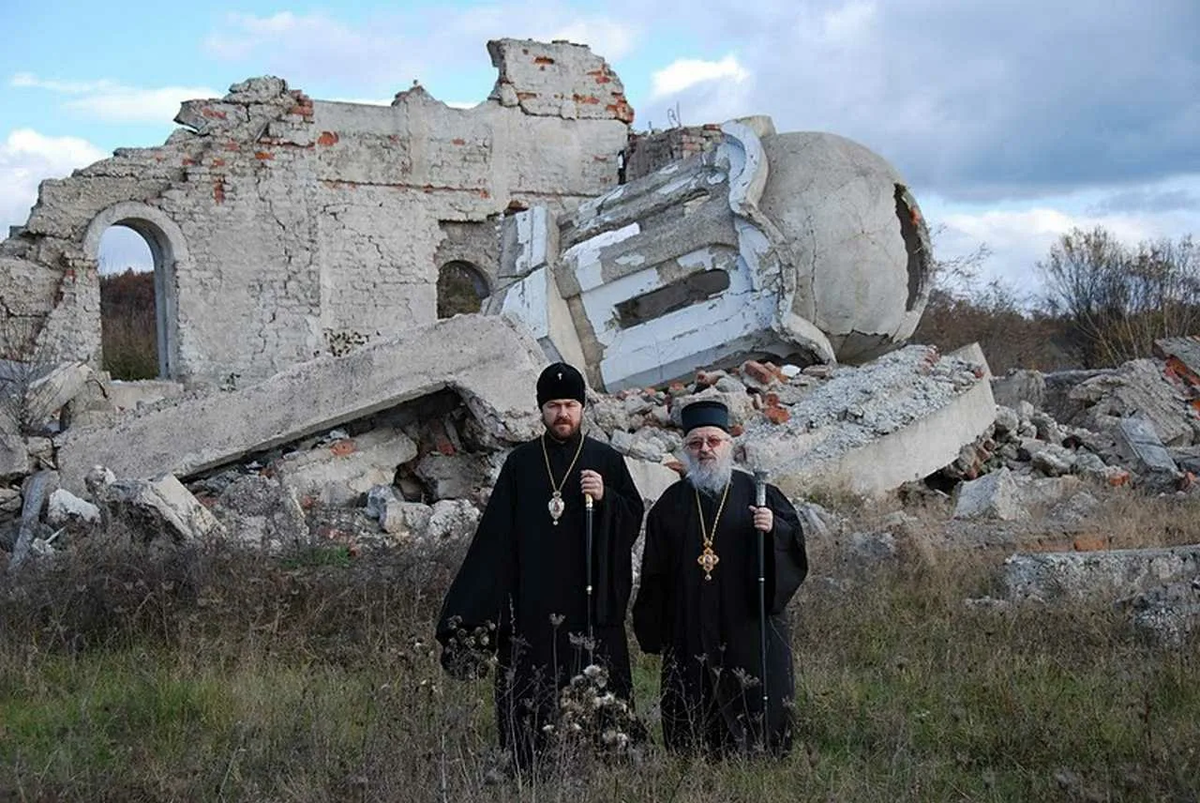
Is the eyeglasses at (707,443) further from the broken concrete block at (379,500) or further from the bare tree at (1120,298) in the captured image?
the bare tree at (1120,298)

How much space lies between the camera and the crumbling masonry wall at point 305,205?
16.6m

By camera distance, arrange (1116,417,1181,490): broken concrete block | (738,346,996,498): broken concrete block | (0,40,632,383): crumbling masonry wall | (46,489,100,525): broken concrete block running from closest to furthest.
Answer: (46,489,100,525): broken concrete block, (738,346,996,498): broken concrete block, (1116,417,1181,490): broken concrete block, (0,40,632,383): crumbling masonry wall

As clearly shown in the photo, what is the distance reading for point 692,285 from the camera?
40.9 feet

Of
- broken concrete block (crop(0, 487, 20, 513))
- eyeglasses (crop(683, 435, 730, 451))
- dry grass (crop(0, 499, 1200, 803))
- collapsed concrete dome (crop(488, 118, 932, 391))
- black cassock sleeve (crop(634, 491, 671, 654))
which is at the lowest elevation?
dry grass (crop(0, 499, 1200, 803))

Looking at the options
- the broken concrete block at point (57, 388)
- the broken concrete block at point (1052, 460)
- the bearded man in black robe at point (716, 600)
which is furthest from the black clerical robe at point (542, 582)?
the broken concrete block at point (1052, 460)

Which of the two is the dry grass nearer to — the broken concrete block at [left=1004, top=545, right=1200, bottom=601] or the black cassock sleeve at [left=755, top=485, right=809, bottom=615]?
the broken concrete block at [left=1004, top=545, right=1200, bottom=601]

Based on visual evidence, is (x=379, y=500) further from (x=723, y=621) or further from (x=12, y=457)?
(x=723, y=621)

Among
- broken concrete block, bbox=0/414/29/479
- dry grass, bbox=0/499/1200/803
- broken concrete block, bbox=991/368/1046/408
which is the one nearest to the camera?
dry grass, bbox=0/499/1200/803

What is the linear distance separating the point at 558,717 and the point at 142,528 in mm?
3830

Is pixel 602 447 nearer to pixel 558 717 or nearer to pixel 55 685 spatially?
pixel 558 717

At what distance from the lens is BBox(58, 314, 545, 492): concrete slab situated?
9141 millimetres

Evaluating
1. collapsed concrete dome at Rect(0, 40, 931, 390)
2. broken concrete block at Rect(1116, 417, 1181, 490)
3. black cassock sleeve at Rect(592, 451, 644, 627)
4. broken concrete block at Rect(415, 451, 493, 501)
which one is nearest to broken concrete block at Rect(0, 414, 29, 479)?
broken concrete block at Rect(415, 451, 493, 501)

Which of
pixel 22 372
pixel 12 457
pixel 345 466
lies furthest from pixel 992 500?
pixel 22 372

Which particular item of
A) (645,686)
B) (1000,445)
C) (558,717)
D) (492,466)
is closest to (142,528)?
(492,466)
